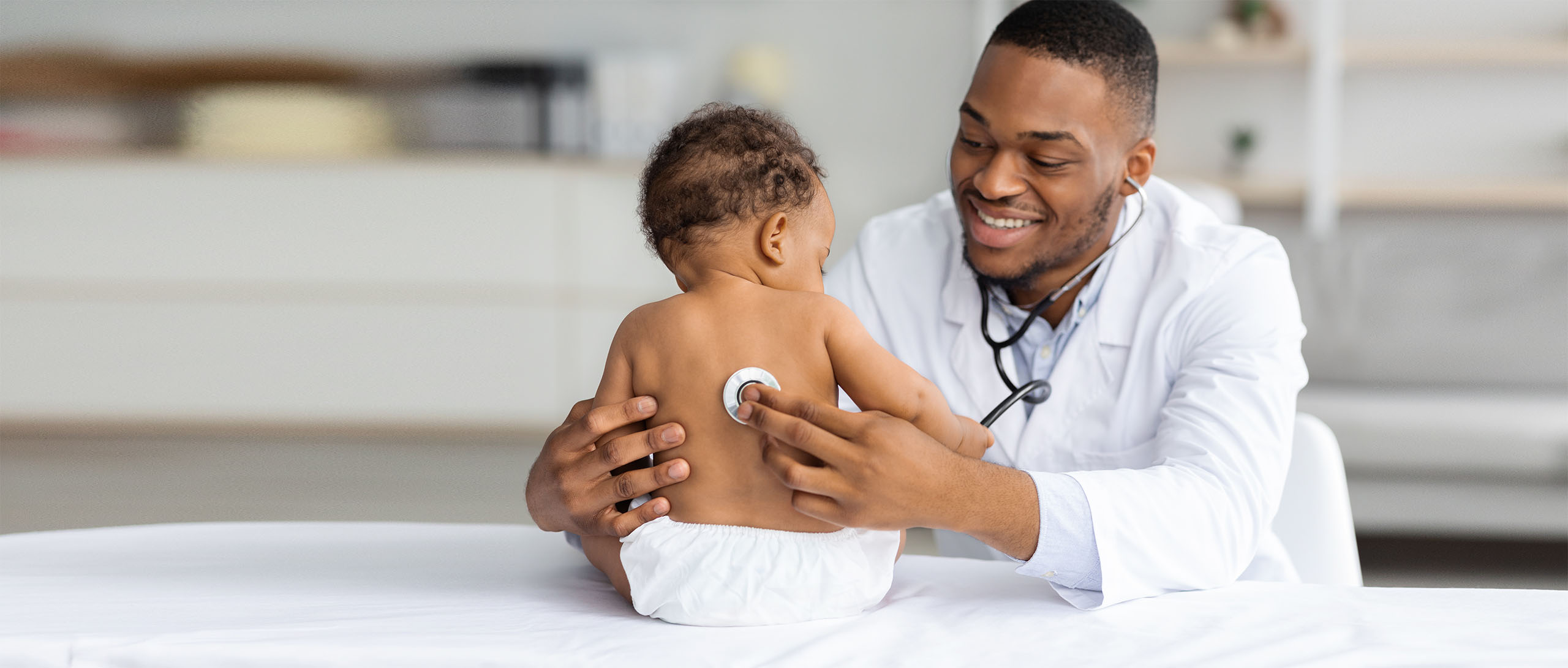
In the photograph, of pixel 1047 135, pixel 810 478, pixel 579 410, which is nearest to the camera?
pixel 810 478

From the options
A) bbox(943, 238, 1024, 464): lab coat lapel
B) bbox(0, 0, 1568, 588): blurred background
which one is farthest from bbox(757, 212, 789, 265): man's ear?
bbox(0, 0, 1568, 588): blurred background

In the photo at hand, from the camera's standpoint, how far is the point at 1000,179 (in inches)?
50.0

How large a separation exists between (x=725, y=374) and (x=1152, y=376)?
1.84 feet

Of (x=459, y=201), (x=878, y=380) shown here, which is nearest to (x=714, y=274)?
(x=878, y=380)

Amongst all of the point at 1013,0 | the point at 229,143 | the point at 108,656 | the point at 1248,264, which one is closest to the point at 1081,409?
the point at 1248,264

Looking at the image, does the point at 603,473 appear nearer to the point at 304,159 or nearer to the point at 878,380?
the point at 878,380

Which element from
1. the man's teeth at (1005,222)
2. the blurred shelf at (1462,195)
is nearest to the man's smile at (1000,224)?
the man's teeth at (1005,222)

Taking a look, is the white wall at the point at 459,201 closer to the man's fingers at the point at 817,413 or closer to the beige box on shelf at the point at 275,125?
the beige box on shelf at the point at 275,125

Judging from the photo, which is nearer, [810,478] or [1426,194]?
[810,478]

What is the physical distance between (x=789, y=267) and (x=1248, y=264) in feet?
1.85

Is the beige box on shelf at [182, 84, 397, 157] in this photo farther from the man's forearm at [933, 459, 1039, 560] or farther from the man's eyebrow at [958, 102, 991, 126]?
the man's forearm at [933, 459, 1039, 560]

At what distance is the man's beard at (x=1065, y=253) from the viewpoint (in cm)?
134

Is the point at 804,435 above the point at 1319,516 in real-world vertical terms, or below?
above

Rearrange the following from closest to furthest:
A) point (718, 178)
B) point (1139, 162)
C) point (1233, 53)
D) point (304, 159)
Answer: point (718, 178)
point (1139, 162)
point (304, 159)
point (1233, 53)
